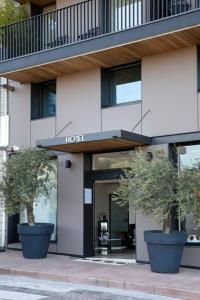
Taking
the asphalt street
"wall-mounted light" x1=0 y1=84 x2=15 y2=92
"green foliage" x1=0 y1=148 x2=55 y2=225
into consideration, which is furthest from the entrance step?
"wall-mounted light" x1=0 y1=84 x2=15 y2=92

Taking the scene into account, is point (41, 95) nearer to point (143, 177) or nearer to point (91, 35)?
point (91, 35)

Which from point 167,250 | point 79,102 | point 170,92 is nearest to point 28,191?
point 79,102

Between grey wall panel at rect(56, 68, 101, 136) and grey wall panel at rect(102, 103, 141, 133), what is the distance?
0.25 m

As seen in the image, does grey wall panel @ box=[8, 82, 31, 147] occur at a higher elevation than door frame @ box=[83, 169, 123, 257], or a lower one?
higher

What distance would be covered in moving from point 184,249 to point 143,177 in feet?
7.78

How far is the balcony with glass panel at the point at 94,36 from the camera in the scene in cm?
1166

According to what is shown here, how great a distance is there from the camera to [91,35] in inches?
554

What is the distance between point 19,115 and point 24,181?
317 centimetres

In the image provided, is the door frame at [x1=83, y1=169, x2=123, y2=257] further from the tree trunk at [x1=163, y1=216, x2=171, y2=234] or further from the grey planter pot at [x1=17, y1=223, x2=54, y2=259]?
the tree trunk at [x1=163, y1=216, x2=171, y2=234]

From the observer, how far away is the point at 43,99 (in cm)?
1544

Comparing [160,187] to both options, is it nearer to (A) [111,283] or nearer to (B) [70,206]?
(A) [111,283]

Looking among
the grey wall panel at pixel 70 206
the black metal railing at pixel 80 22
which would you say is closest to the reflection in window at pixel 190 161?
the grey wall panel at pixel 70 206

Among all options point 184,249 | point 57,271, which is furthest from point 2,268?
point 184,249

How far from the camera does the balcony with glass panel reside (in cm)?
1166
